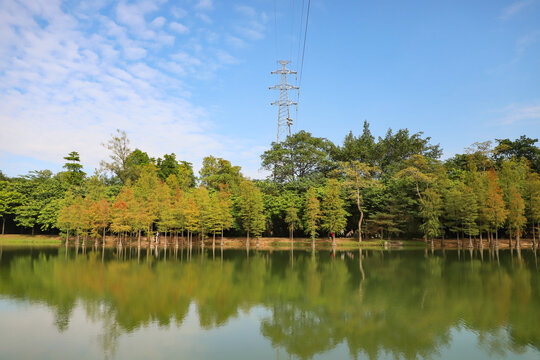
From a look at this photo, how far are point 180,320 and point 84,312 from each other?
3.81 m

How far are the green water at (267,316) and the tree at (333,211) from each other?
79.2 feet

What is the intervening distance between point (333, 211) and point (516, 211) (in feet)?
69.6

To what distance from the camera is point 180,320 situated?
1200cm

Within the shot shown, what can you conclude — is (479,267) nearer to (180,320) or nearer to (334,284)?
(334,284)

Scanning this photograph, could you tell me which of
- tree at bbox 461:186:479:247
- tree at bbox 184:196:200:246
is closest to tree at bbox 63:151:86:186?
tree at bbox 184:196:200:246

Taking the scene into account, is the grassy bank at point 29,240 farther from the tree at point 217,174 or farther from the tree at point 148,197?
the tree at point 217,174

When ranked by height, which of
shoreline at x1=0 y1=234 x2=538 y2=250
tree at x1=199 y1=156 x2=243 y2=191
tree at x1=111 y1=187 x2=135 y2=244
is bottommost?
shoreline at x1=0 y1=234 x2=538 y2=250

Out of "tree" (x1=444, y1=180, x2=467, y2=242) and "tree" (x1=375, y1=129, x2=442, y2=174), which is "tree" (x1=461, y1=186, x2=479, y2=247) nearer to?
"tree" (x1=444, y1=180, x2=467, y2=242)

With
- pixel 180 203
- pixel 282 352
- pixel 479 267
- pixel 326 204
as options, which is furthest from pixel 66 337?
pixel 326 204

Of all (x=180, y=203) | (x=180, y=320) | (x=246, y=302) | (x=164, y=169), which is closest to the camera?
(x=180, y=320)

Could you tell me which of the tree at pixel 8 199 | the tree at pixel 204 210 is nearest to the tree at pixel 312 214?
the tree at pixel 204 210

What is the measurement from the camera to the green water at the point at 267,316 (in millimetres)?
9555

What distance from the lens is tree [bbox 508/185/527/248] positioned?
4084 centimetres

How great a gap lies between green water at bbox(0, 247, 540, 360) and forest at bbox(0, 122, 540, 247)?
22585 mm
